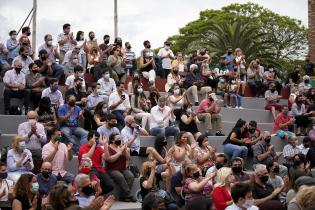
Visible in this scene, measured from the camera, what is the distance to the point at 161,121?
59.9 ft

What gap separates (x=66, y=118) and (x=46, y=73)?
2721 millimetres

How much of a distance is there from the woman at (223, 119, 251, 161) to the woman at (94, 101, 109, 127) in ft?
9.21

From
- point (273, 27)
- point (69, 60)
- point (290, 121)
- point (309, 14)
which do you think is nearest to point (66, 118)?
point (69, 60)

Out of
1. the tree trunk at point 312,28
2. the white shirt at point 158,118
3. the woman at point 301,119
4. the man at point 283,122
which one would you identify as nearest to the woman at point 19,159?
the white shirt at point 158,118

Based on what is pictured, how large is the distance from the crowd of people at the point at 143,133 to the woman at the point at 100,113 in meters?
0.03

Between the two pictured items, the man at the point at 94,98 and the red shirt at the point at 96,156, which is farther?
the man at the point at 94,98

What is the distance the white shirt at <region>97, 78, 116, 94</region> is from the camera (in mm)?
19375

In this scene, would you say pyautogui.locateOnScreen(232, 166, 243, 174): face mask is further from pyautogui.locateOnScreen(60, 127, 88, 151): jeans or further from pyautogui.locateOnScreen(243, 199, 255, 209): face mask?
pyautogui.locateOnScreen(60, 127, 88, 151): jeans

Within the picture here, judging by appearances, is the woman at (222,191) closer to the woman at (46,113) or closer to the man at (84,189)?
the man at (84,189)

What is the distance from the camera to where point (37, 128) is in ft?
49.5

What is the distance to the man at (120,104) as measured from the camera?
18.2 meters

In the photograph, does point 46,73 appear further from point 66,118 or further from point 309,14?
point 309,14

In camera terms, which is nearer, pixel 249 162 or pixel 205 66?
pixel 249 162

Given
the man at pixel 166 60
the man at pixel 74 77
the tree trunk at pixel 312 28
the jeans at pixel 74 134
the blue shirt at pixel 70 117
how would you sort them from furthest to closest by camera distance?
the tree trunk at pixel 312 28
the man at pixel 166 60
the man at pixel 74 77
the blue shirt at pixel 70 117
the jeans at pixel 74 134
